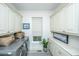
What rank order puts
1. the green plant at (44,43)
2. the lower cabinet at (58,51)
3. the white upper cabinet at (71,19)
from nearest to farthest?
the white upper cabinet at (71,19) < the lower cabinet at (58,51) < the green plant at (44,43)

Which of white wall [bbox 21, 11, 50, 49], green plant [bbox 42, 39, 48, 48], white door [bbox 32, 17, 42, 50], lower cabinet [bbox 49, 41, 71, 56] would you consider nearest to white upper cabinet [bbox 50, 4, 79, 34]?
lower cabinet [bbox 49, 41, 71, 56]

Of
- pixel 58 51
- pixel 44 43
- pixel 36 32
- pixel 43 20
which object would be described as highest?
pixel 43 20

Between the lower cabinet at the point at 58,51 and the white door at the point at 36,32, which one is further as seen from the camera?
the white door at the point at 36,32

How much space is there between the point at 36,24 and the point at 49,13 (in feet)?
2.85

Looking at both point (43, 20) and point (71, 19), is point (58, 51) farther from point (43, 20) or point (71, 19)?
point (43, 20)

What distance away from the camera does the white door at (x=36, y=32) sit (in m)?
6.07

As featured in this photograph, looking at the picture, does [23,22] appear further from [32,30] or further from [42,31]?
[42,31]

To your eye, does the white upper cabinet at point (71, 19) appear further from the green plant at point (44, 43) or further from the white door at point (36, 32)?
the white door at point (36, 32)

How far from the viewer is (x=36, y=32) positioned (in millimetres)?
6258

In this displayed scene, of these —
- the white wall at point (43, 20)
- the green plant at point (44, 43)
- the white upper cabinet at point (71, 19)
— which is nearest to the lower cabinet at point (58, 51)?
the white upper cabinet at point (71, 19)

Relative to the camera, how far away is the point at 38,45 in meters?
6.07

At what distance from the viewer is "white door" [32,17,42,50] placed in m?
6.07

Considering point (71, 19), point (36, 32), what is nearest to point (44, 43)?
point (36, 32)

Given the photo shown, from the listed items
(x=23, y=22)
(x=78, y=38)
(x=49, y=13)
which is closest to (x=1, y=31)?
(x=78, y=38)
